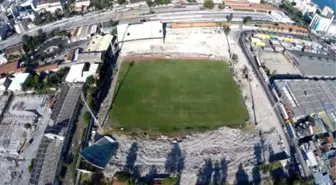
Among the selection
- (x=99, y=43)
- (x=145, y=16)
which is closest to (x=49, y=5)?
(x=99, y=43)

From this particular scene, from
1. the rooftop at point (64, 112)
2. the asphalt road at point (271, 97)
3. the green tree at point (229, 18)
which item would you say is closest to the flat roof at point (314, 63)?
the asphalt road at point (271, 97)

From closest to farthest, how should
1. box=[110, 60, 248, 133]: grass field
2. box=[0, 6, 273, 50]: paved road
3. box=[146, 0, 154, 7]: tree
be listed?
box=[110, 60, 248, 133]: grass field
box=[0, 6, 273, 50]: paved road
box=[146, 0, 154, 7]: tree

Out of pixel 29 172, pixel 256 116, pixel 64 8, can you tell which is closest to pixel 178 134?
pixel 256 116

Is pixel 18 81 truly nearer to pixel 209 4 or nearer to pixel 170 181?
pixel 170 181

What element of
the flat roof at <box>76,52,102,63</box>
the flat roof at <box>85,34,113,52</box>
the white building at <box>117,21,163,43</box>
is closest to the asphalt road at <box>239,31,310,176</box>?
the white building at <box>117,21,163,43</box>

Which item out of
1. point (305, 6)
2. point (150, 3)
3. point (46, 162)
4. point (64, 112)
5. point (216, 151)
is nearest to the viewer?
point (46, 162)

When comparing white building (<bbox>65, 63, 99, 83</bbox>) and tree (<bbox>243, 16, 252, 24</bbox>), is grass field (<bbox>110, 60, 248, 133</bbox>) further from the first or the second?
tree (<bbox>243, 16, 252, 24</bbox>)
